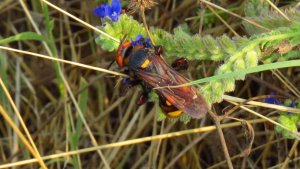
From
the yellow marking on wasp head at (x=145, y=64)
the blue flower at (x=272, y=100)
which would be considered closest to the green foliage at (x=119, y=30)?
the yellow marking on wasp head at (x=145, y=64)

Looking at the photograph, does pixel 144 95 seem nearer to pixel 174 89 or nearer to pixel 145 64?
pixel 145 64

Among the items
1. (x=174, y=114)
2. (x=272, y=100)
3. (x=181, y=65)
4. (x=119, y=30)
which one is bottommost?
(x=272, y=100)

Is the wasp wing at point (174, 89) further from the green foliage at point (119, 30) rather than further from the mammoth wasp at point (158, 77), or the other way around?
the green foliage at point (119, 30)

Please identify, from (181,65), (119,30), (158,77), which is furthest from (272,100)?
(119,30)

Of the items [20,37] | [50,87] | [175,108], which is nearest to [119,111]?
[50,87]

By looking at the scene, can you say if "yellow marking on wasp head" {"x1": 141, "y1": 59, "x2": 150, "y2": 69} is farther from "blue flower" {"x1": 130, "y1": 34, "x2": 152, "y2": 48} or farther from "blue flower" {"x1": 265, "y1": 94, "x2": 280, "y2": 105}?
"blue flower" {"x1": 265, "y1": 94, "x2": 280, "y2": 105}

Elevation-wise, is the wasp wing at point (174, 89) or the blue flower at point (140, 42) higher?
the blue flower at point (140, 42)

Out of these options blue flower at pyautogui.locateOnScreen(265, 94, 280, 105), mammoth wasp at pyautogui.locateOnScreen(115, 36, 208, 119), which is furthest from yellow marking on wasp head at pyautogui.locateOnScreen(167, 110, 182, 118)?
blue flower at pyautogui.locateOnScreen(265, 94, 280, 105)

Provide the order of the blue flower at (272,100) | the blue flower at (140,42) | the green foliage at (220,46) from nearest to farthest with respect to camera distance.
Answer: the green foliage at (220,46) < the blue flower at (140,42) < the blue flower at (272,100)

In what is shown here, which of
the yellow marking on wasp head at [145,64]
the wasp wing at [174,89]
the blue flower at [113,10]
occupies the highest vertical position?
the blue flower at [113,10]
